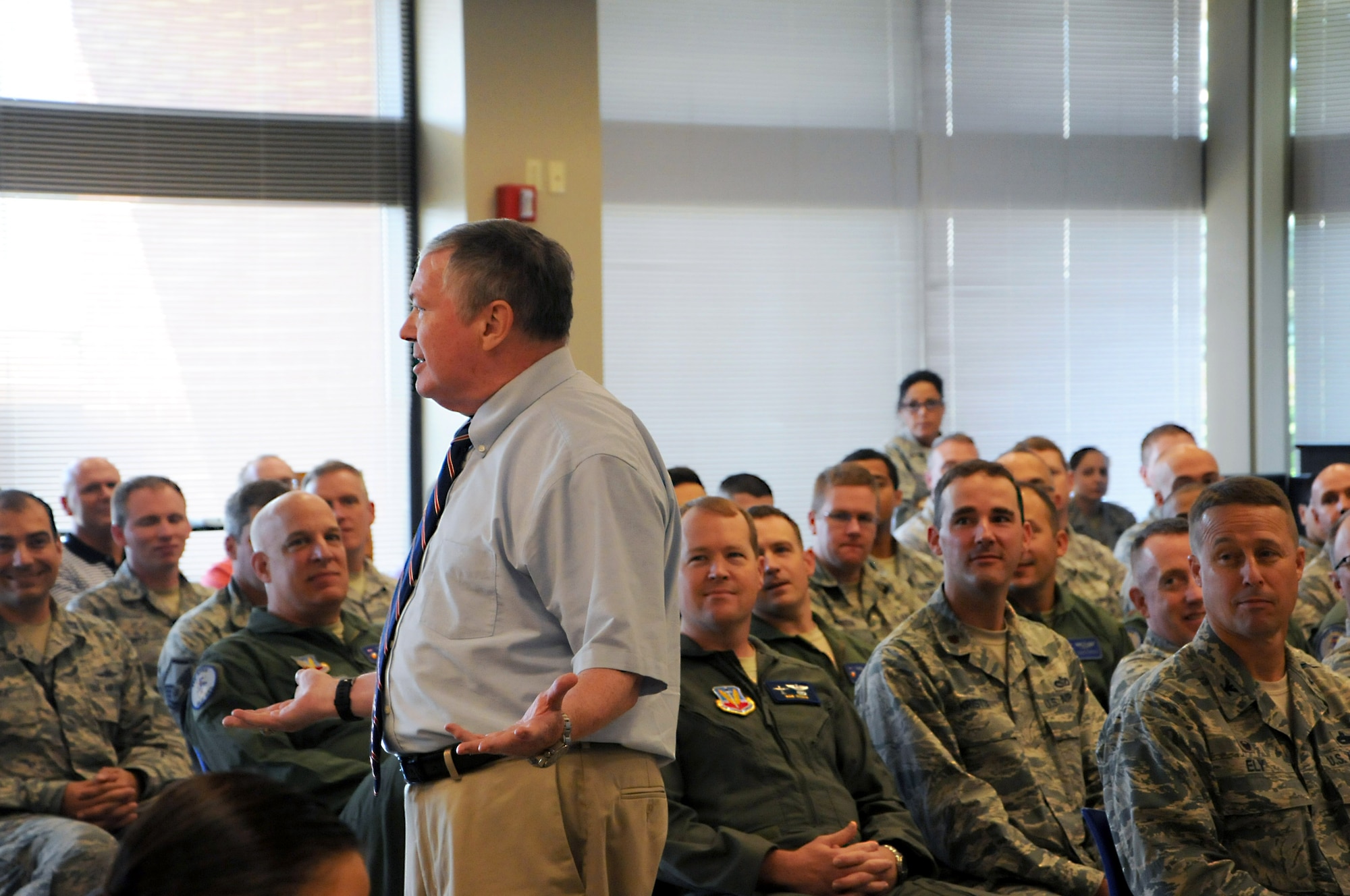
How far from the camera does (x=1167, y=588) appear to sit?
3164mm

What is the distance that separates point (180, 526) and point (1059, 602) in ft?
9.16

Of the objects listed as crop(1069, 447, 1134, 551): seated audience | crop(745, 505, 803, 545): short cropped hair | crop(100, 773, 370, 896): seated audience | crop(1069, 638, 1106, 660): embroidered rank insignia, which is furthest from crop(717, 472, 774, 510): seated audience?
crop(100, 773, 370, 896): seated audience

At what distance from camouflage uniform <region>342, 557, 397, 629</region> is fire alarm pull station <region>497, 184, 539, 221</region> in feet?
5.97

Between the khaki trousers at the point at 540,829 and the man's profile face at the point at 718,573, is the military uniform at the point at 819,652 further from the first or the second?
the khaki trousers at the point at 540,829

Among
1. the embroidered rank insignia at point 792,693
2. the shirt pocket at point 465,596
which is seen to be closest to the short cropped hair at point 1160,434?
the embroidered rank insignia at point 792,693

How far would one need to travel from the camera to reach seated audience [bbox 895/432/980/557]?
509 centimetres

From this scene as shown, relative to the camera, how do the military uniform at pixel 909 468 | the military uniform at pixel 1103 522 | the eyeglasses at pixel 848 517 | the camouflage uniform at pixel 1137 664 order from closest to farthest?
the camouflage uniform at pixel 1137 664, the eyeglasses at pixel 848 517, the military uniform at pixel 1103 522, the military uniform at pixel 909 468

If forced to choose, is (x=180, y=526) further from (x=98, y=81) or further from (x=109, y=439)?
(x=98, y=81)

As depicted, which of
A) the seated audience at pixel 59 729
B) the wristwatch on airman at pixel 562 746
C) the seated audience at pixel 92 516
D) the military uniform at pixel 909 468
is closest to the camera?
the wristwatch on airman at pixel 562 746

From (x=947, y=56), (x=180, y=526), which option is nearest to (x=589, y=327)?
(x=180, y=526)

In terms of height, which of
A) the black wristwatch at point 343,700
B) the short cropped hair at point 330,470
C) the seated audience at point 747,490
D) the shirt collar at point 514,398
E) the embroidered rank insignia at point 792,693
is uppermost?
the shirt collar at point 514,398

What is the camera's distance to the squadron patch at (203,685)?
117 inches

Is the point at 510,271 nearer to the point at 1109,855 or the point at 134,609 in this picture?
the point at 1109,855

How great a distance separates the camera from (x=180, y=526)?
4.27m
